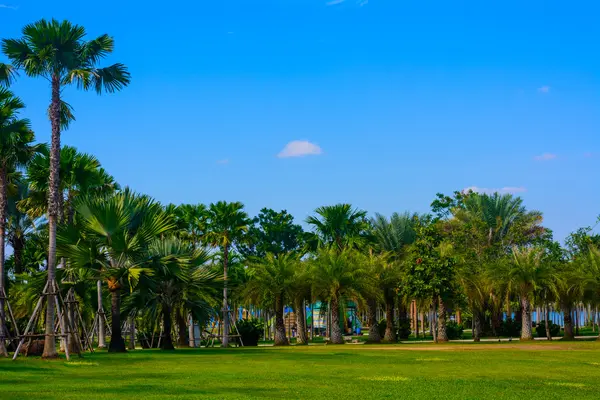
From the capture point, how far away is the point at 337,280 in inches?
2442

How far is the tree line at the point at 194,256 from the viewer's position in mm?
38356

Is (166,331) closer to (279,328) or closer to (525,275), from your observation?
(279,328)

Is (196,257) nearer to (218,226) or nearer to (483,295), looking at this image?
(218,226)

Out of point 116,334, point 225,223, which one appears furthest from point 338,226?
point 116,334

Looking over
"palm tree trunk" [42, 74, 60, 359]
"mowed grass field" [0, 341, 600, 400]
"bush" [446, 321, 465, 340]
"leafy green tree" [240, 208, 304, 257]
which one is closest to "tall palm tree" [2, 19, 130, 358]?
"palm tree trunk" [42, 74, 60, 359]

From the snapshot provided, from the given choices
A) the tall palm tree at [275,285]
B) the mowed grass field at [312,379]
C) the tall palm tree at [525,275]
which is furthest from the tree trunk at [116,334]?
the tall palm tree at [525,275]

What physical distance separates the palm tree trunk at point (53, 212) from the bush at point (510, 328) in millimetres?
50290

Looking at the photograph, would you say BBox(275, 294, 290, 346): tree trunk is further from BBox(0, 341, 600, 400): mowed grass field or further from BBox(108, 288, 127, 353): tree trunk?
BBox(0, 341, 600, 400): mowed grass field

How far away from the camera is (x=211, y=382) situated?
21672mm

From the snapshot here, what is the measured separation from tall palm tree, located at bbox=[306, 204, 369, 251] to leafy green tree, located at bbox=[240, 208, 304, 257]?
147ft

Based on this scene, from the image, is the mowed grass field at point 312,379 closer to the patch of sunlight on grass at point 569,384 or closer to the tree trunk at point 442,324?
the patch of sunlight on grass at point 569,384

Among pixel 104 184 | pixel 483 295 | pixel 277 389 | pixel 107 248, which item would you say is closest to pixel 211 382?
pixel 277 389

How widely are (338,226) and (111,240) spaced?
39.0 meters

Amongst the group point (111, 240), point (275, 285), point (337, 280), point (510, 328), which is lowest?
point (510, 328)
